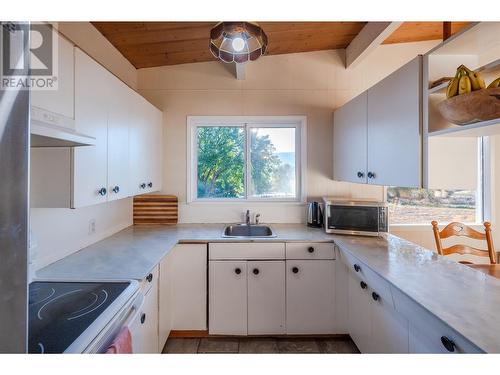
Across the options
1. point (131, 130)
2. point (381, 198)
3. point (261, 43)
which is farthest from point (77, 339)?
point (381, 198)

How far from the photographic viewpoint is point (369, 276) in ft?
5.27

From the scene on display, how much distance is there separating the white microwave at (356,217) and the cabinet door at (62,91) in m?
2.00

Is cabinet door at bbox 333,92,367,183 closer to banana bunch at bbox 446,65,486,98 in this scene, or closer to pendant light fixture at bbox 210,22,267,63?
banana bunch at bbox 446,65,486,98

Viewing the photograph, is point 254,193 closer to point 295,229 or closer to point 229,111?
point 295,229

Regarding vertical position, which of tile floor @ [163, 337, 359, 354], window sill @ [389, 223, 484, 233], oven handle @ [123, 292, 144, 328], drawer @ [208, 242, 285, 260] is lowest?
tile floor @ [163, 337, 359, 354]

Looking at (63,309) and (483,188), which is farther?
(483,188)

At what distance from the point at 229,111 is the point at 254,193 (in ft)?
3.01

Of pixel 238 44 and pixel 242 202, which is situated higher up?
pixel 238 44

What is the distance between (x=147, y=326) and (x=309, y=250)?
1.29 m

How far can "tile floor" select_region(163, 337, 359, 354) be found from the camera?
203 cm

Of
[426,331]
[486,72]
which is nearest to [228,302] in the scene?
[426,331]

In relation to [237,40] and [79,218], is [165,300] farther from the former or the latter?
[237,40]

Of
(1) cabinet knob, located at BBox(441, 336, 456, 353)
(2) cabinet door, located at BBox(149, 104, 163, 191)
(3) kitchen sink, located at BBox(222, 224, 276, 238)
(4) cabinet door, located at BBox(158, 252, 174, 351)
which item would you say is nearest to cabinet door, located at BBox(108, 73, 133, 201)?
(2) cabinet door, located at BBox(149, 104, 163, 191)

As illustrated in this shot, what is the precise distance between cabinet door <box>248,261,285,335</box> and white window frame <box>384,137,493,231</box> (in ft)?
4.61
